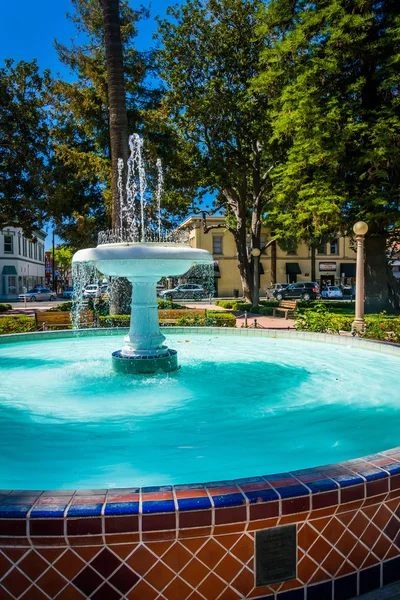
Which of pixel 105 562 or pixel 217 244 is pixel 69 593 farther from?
pixel 217 244

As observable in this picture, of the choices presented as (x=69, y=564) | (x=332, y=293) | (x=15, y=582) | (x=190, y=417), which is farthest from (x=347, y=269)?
(x=15, y=582)

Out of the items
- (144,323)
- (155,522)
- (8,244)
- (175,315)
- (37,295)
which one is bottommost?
(155,522)

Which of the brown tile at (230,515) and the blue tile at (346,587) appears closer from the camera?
the brown tile at (230,515)

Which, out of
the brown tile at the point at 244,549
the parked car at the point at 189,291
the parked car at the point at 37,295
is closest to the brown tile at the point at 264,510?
the brown tile at the point at 244,549

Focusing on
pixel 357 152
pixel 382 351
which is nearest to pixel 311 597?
pixel 382 351

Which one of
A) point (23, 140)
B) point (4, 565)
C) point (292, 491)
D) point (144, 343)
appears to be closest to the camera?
point (4, 565)

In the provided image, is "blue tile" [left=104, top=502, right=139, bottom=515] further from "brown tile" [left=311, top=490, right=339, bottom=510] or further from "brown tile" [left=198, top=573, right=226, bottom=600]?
"brown tile" [left=311, top=490, right=339, bottom=510]

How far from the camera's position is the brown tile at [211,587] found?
237 cm

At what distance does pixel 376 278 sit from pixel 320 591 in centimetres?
2046

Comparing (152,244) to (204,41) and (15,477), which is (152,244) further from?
(204,41)

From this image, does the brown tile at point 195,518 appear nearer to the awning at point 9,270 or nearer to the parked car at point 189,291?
the parked car at point 189,291

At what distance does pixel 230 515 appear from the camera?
2.35m

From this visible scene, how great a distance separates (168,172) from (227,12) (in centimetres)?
838

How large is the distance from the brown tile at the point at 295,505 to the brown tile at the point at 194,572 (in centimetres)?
50
